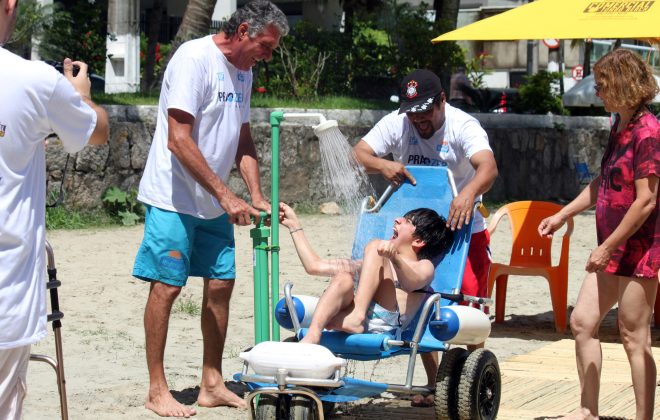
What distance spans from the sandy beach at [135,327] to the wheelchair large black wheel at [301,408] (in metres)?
0.92

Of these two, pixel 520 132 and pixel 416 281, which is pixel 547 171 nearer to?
pixel 520 132

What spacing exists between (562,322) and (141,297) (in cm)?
309

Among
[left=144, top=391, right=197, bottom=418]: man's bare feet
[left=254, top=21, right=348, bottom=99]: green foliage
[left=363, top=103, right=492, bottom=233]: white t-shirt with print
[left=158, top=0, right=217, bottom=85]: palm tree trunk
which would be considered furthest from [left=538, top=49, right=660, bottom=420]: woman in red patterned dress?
[left=254, top=21, right=348, bottom=99]: green foliage

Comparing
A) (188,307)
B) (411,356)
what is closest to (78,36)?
(188,307)

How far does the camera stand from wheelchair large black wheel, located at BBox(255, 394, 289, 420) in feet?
14.4

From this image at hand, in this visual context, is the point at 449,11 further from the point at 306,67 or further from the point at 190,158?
the point at 190,158

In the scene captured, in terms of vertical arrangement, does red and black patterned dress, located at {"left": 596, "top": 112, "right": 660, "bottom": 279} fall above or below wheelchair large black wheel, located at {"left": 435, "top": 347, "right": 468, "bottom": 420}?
above

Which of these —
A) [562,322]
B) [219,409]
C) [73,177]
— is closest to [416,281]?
[219,409]

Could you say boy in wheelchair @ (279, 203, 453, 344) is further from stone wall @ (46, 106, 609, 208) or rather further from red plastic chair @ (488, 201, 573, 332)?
stone wall @ (46, 106, 609, 208)

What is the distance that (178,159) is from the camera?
5117mm

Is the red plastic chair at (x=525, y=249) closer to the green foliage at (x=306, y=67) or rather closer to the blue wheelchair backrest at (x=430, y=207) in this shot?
the blue wheelchair backrest at (x=430, y=207)

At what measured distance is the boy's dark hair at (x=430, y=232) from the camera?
5223mm

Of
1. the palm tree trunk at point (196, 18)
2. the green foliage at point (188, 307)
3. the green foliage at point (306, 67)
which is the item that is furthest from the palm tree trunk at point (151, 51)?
the green foliage at point (188, 307)

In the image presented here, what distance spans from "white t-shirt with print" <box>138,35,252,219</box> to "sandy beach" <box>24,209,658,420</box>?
1.00 meters
